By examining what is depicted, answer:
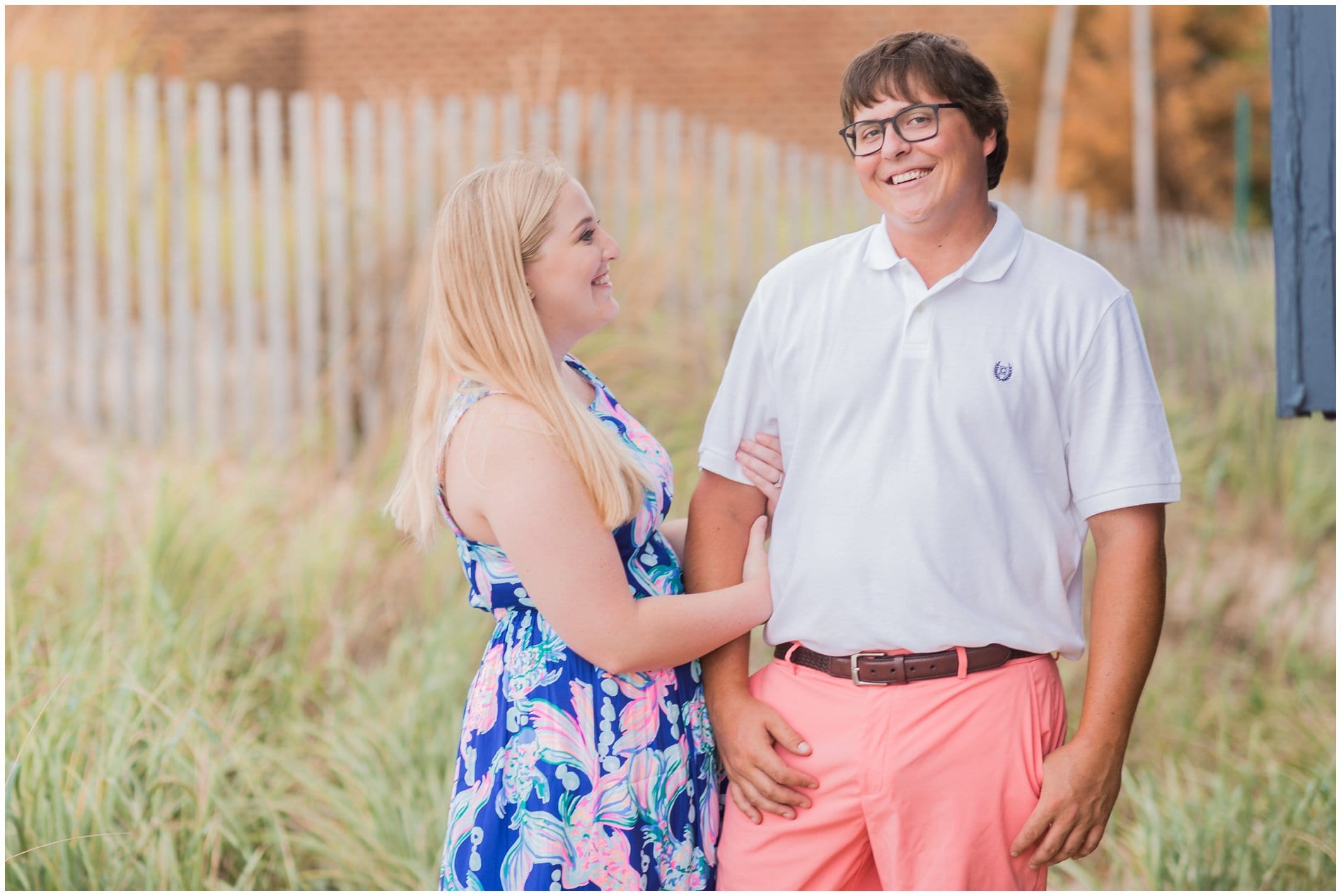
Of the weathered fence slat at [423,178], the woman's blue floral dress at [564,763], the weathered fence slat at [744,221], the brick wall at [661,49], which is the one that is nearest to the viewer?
the woman's blue floral dress at [564,763]

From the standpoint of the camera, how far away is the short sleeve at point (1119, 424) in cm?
201

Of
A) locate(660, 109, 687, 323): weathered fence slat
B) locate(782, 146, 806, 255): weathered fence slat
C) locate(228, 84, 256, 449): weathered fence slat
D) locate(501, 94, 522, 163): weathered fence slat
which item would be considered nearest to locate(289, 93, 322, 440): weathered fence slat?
locate(228, 84, 256, 449): weathered fence slat

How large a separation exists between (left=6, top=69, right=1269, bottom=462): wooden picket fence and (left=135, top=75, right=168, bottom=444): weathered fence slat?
1 centimetres

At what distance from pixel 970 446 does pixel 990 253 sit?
0.34 metres

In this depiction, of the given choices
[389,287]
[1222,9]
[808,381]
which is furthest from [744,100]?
[808,381]

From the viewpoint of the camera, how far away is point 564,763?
2.12 metres

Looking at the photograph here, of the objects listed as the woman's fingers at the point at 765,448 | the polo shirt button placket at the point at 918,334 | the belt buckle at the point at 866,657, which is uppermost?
the polo shirt button placket at the point at 918,334

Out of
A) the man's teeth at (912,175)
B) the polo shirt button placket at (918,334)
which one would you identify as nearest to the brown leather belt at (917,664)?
the polo shirt button placket at (918,334)

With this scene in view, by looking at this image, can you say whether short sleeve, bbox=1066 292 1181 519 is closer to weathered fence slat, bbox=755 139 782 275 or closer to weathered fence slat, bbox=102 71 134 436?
weathered fence slat, bbox=755 139 782 275

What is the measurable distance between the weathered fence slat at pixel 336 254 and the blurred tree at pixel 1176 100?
6.92m

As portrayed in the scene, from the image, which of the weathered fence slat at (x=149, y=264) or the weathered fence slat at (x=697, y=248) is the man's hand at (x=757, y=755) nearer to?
the weathered fence slat at (x=697, y=248)

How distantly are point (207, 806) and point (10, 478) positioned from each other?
1954 millimetres

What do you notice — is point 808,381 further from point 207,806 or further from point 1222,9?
point 1222,9

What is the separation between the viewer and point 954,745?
206 cm
